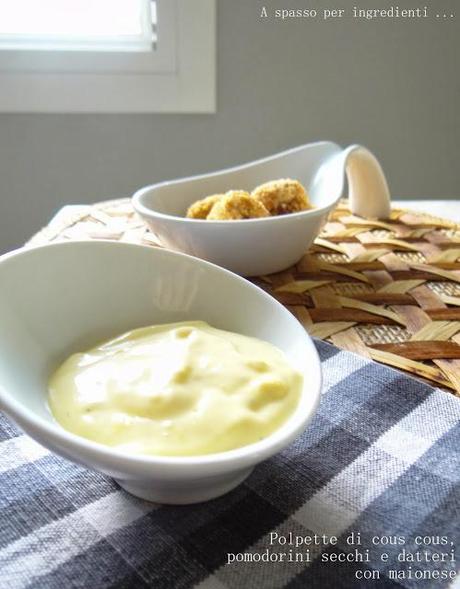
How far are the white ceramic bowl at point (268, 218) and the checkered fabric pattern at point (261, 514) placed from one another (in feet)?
0.92

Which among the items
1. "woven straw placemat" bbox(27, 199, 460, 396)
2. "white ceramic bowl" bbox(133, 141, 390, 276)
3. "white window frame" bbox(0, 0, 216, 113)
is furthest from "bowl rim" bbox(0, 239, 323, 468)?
"white window frame" bbox(0, 0, 216, 113)

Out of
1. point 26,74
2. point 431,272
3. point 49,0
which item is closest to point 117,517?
point 431,272

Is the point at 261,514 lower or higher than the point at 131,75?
lower

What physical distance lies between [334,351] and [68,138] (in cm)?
114

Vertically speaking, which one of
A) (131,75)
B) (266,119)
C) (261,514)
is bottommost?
(261,514)

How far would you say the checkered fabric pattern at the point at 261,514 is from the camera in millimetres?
312

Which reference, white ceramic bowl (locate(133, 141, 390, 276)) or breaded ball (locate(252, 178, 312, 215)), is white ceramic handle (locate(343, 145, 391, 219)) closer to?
white ceramic bowl (locate(133, 141, 390, 276))

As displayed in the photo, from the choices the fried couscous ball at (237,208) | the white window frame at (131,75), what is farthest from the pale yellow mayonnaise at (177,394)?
the white window frame at (131,75)

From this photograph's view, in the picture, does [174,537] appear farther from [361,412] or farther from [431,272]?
[431,272]

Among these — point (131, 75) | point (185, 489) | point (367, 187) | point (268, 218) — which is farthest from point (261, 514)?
point (131, 75)

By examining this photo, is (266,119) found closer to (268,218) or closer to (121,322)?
(268,218)

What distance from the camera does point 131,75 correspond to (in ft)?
4.52

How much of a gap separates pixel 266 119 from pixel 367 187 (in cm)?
63

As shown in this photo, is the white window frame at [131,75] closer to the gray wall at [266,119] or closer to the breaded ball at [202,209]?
the gray wall at [266,119]
